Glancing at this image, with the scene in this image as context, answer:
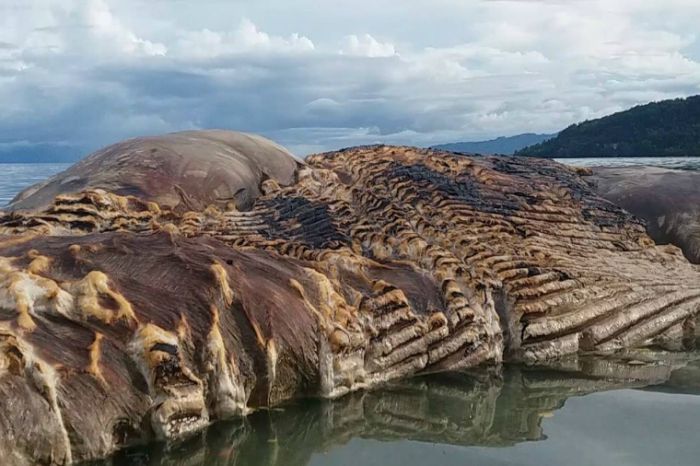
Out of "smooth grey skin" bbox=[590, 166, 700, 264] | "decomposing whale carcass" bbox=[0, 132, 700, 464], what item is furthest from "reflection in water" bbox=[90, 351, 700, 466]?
"smooth grey skin" bbox=[590, 166, 700, 264]

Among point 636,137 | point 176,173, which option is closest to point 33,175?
point 176,173

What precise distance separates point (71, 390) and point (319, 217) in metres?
3.76

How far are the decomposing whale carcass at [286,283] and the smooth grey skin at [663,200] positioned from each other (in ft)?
1.68

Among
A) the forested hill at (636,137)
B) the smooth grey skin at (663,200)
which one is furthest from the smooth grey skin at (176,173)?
the forested hill at (636,137)

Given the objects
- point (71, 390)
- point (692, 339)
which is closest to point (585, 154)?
point (692, 339)

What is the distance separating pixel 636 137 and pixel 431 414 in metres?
62.8

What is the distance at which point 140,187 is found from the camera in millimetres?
8023

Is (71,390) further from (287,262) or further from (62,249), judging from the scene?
(287,262)

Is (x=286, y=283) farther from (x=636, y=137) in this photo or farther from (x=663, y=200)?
(x=636, y=137)

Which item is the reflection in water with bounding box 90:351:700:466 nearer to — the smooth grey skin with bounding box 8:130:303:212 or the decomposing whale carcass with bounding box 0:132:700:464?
the decomposing whale carcass with bounding box 0:132:700:464

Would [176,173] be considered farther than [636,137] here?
No

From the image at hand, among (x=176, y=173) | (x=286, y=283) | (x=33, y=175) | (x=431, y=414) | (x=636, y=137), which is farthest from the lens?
(x=636, y=137)

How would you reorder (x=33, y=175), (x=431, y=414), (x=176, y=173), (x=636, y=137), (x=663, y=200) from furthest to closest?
(x=636, y=137), (x=33, y=175), (x=663, y=200), (x=176, y=173), (x=431, y=414)

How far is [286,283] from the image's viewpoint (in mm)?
5754
